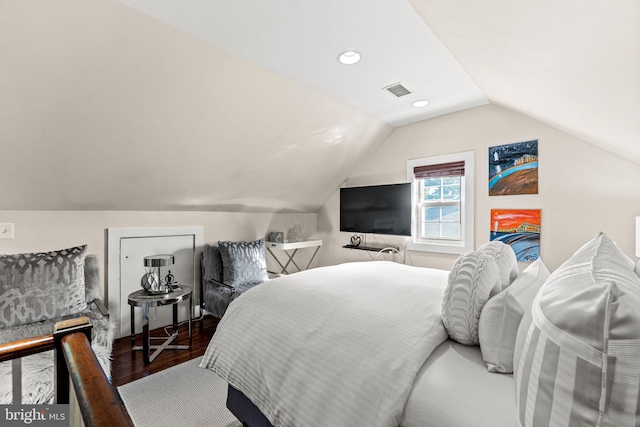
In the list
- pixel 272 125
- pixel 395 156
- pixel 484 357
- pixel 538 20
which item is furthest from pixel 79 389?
pixel 395 156

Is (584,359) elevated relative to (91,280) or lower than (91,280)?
elevated

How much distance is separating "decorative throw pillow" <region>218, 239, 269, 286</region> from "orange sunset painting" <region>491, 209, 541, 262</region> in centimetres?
264

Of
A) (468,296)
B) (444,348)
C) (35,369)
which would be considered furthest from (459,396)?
(35,369)

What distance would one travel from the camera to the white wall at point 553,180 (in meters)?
2.57

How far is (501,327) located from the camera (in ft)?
3.60

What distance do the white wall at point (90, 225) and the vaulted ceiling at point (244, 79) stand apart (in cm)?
10

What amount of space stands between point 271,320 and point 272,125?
206 cm

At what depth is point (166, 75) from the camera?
7.12 ft

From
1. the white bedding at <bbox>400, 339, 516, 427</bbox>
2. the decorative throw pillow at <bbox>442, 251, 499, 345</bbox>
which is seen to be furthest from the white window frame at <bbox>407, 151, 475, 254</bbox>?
the white bedding at <bbox>400, 339, 516, 427</bbox>

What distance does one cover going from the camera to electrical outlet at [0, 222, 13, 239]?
253 cm

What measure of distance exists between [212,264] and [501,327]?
10.3 ft

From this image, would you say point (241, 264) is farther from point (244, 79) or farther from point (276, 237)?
point (244, 79)

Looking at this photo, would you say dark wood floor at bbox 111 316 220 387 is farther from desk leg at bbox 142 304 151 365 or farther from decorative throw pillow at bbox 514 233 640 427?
decorative throw pillow at bbox 514 233 640 427

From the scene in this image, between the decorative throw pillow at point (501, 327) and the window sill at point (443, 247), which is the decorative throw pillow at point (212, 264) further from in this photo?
the decorative throw pillow at point (501, 327)
